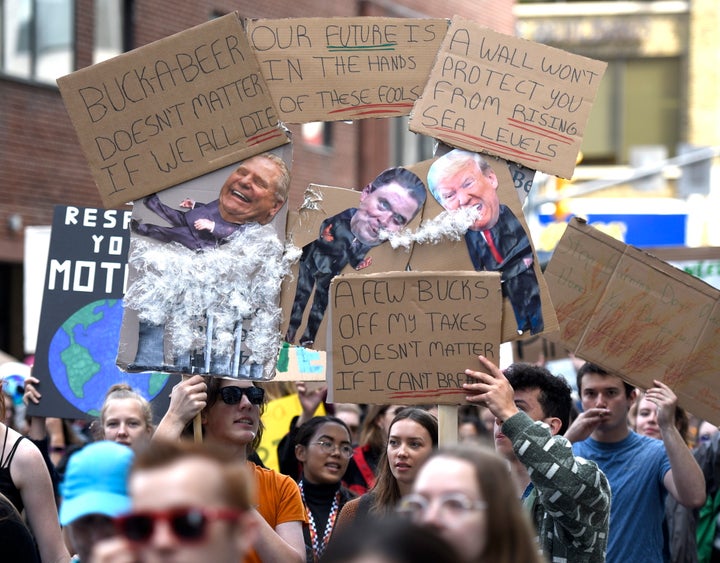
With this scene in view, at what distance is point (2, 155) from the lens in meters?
15.2

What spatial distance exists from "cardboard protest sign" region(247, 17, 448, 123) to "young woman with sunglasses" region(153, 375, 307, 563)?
1.05 meters

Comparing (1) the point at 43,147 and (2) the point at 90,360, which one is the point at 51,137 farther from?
(2) the point at 90,360

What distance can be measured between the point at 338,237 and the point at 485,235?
538mm

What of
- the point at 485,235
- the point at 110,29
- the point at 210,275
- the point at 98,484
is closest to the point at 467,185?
the point at 485,235

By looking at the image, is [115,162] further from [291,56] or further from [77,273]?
[77,273]

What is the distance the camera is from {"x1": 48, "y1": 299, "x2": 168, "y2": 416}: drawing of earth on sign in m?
6.22

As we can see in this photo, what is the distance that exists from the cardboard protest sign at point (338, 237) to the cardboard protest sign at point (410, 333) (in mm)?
98

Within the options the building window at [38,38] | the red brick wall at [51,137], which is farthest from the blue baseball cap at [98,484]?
the building window at [38,38]

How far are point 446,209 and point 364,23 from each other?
0.76 meters

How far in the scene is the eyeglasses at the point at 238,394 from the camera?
193 inches

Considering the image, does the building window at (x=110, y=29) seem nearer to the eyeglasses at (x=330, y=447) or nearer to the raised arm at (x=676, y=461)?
the eyeglasses at (x=330, y=447)

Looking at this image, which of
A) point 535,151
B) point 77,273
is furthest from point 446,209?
point 77,273

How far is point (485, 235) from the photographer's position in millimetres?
4727

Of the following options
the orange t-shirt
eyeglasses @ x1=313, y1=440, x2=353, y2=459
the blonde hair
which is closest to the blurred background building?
the blonde hair
